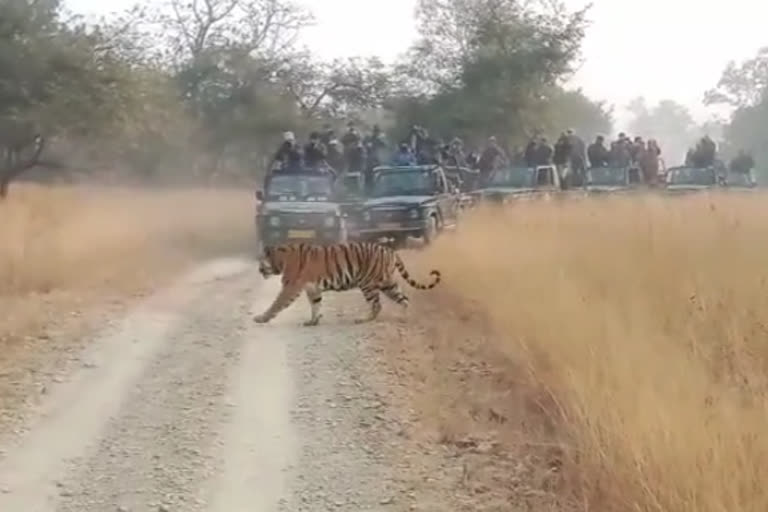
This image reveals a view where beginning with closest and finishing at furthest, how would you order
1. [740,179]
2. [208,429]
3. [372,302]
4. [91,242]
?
1. [208,429]
2. [372,302]
3. [91,242]
4. [740,179]

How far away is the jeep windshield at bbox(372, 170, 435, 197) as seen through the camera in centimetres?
2272

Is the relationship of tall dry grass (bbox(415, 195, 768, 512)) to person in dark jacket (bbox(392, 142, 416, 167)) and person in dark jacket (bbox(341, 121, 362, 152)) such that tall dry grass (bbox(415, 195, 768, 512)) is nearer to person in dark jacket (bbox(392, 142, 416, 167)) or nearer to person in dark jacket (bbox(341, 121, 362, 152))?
person in dark jacket (bbox(392, 142, 416, 167))

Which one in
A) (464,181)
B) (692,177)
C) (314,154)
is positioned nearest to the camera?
(314,154)

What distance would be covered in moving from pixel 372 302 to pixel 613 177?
60.5 ft

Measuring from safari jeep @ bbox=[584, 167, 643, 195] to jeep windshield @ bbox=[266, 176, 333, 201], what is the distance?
9650mm

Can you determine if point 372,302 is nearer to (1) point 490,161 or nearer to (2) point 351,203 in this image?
(2) point 351,203

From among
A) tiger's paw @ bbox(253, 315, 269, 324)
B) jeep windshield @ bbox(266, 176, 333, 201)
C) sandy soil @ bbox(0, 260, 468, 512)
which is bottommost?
sandy soil @ bbox(0, 260, 468, 512)

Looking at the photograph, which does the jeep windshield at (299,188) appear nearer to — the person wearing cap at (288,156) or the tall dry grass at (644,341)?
the person wearing cap at (288,156)

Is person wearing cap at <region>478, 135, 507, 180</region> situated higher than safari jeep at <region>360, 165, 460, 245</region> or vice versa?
person wearing cap at <region>478, 135, 507, 180</region>

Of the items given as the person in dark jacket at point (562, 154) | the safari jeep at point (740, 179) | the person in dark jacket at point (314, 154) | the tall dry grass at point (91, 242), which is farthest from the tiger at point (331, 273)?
the safari jeep at point (740, 179)

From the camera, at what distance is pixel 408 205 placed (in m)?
21.6

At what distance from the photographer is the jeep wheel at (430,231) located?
21234 millimetres

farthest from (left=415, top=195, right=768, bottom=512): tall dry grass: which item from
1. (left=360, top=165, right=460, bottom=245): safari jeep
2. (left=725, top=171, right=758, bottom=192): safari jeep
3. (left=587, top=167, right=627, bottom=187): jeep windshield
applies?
(left=725, top=171, right=758, bottom=192): safari jeep

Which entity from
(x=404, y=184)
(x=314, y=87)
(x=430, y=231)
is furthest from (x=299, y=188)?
(x=314, y=87)
